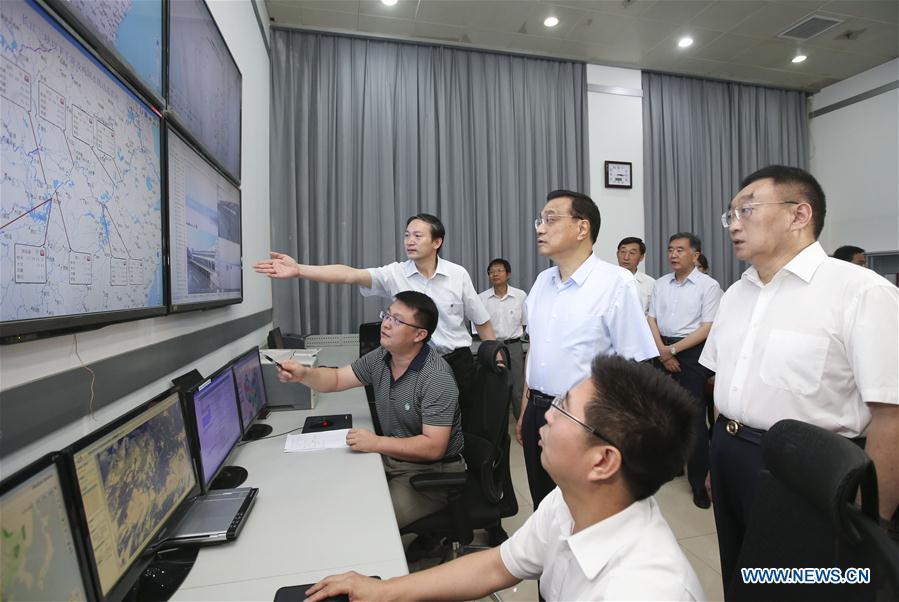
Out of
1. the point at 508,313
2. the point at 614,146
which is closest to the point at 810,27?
the point at 614,146

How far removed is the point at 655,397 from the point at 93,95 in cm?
129

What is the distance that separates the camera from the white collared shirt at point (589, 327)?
181cm

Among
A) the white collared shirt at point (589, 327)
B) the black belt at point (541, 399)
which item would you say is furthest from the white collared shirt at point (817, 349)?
the black belt at point (541, 399)

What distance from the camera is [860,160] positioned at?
16.2 feet

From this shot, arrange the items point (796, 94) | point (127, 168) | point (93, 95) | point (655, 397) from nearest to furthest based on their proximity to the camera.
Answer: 1. point (655, 397)
2. point (93, 95)
3. point (127, 168)
4. point (796, 94)

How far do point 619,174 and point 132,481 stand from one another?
15.7 ft

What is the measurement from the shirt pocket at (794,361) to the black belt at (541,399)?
756mm

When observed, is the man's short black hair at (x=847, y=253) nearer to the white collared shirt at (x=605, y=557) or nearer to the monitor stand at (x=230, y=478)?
the white collared shirt at (x=605, y=557)

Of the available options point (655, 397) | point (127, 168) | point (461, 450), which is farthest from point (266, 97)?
point (655, 397)

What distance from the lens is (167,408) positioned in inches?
40.5

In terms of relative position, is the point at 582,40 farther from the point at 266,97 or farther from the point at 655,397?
the point at 655,397

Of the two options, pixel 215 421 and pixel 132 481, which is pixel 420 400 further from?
pixel 132 481

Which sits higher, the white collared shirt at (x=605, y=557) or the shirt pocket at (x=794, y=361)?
the shirt pocket at (x=794, y=361)

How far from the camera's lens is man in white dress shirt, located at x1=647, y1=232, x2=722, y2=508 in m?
3.07
